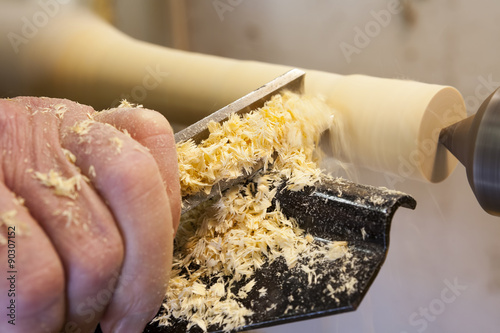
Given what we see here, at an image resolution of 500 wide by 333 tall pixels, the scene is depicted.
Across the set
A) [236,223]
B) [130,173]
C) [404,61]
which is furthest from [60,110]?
[404,61]

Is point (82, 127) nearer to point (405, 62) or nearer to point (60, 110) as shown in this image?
point (60, 110)

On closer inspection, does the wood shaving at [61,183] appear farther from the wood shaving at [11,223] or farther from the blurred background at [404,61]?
the blurred background at [404,61]

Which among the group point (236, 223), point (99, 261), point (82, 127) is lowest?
point (236, 223)

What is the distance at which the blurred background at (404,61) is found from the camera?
1329mm

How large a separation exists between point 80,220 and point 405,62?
1.11 m

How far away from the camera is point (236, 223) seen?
31.0 inches

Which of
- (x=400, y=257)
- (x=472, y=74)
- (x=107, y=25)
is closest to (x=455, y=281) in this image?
(x=400, y=257)

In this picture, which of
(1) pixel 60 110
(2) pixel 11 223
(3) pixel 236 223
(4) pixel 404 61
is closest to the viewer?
(2) pixel 11 223

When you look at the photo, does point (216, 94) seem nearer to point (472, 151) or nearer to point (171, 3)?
point (171, 3)

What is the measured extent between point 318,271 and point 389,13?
0.95m

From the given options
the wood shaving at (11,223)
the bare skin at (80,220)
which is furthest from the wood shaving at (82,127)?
the wood shaving at (11,223)

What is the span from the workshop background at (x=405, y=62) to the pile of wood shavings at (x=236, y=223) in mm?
584

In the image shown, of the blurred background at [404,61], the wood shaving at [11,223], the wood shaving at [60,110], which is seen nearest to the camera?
the wood shaving at [11,223]

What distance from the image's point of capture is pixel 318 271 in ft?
2.20
